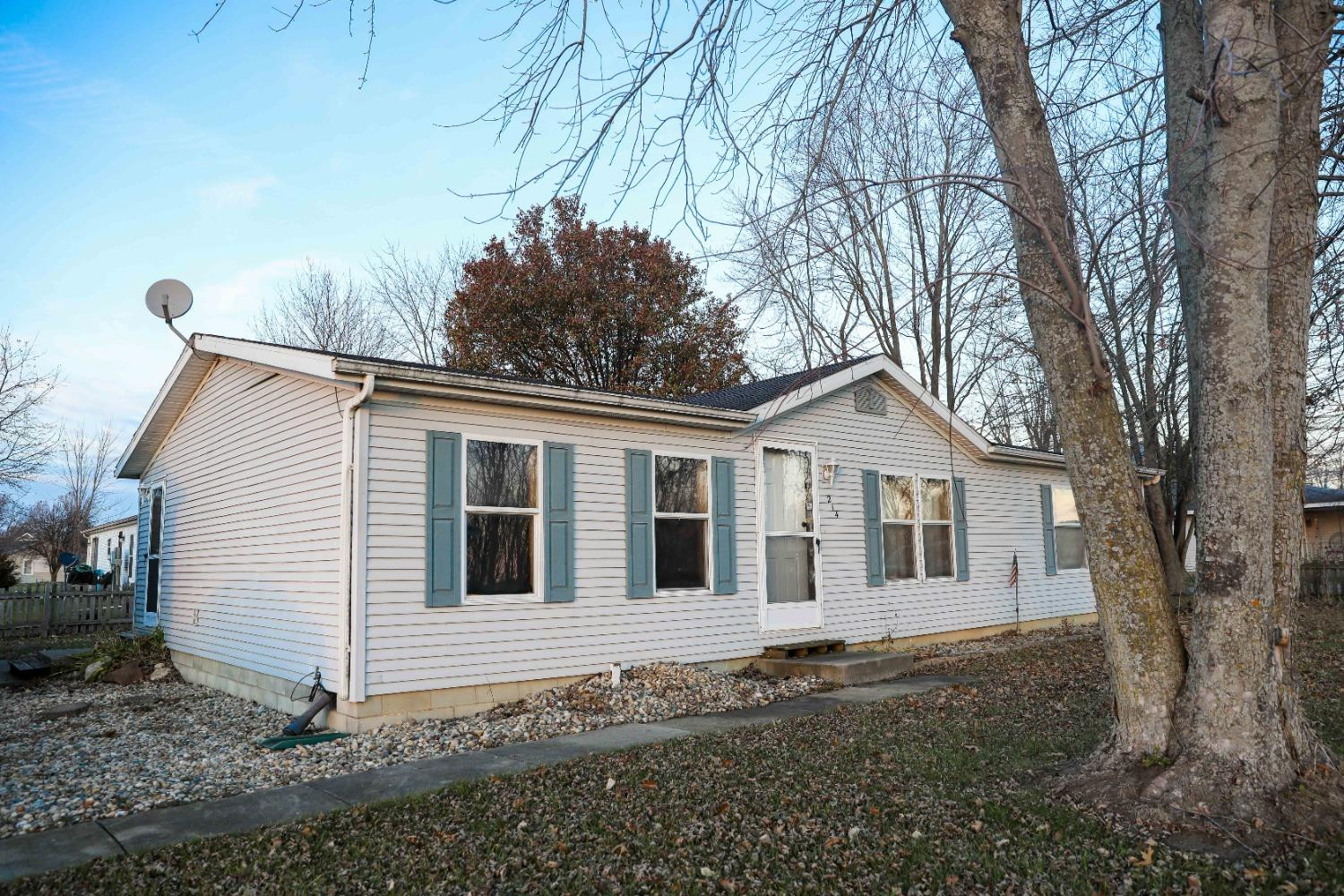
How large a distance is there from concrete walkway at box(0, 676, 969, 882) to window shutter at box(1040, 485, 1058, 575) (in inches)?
331

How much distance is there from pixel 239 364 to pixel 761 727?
6.78 metres

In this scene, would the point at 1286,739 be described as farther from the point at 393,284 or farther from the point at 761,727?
the point at 393,284

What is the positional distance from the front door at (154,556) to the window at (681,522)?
7.54m

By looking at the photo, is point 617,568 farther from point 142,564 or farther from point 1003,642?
point 142,564

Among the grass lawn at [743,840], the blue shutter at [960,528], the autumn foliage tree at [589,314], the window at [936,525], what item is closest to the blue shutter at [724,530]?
the grass lawn at [743,840]

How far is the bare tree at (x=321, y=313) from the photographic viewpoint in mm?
26500

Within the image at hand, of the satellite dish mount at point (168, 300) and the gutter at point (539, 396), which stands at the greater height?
the satellite dish mount at point (168, 300)

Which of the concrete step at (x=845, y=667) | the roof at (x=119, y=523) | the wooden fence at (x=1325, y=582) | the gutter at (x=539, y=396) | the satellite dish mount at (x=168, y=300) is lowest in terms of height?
the concrete step at (x=845, y=667)

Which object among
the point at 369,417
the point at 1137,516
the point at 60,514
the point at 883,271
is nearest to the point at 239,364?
the point at 369,417

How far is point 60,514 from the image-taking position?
3791cm

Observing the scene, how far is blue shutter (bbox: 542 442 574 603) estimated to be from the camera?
795 centimetres

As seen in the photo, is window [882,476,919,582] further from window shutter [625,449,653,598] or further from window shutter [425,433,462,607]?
window shutter [425,433,462,607]

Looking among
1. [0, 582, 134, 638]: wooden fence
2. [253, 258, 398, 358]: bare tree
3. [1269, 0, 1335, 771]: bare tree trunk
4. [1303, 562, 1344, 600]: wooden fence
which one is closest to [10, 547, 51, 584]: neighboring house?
[253, 258, 398, 358]: bare tree

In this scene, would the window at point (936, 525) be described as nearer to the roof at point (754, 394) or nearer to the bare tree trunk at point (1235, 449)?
the roof at point (754, 394)
